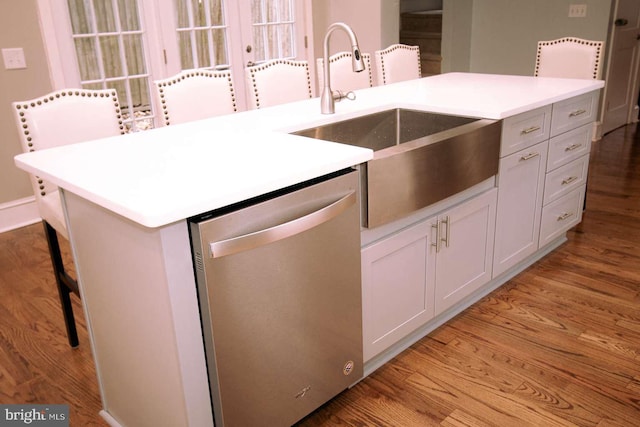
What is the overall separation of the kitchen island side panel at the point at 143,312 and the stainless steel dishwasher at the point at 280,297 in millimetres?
43

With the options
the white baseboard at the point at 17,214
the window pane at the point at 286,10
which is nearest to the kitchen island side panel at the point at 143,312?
the white baseboard at the point at 17,214

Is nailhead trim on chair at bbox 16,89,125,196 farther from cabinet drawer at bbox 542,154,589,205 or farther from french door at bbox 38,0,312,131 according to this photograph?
cabinet drawer at bbox 542,154,589,205

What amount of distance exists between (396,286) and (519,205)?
3.05 feet

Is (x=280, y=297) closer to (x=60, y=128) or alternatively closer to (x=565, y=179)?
(x=60, y=128)

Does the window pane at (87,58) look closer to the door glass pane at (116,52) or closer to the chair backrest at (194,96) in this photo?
the door glass pane at (116,52)

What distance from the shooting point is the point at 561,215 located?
9.98ft

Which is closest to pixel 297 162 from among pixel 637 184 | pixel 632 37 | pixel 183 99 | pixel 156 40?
pixel 183 99

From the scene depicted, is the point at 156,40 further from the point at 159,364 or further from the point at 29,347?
the point at 159,364

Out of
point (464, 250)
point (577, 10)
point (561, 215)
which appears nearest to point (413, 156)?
point (464, 250)

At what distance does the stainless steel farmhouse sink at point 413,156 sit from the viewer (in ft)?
6.15

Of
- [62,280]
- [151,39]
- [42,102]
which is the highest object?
[151,39]

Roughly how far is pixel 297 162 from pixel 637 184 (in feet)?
11.3

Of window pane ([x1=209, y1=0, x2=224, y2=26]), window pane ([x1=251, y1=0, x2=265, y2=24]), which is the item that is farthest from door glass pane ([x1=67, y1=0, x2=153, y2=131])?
window pane ([x1=251, y1=0, x2=265, y2=24])

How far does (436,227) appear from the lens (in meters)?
2.19
